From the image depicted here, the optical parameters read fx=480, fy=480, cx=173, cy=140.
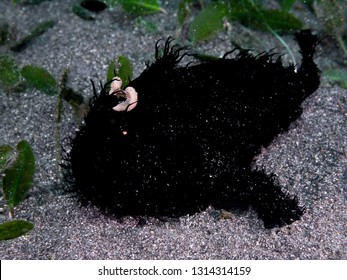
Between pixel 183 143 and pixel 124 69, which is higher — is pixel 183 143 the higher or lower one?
the higher one

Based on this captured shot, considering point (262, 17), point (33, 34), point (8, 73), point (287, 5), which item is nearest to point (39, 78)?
point (8, 73)

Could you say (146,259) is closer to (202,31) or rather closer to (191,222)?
(191,222)

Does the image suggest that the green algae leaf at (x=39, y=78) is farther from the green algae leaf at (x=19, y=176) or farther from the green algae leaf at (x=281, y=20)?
the green algae leaf at (x=281, y=20)

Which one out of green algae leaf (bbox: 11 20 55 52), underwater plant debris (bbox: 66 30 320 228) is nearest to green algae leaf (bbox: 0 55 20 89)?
green algae leaf (bbox: 11 20 55 52)

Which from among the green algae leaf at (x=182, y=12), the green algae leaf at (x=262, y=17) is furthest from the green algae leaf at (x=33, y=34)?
the green algae leaf at (x=262, y=17)

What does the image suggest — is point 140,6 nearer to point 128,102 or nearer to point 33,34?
point 33,34
